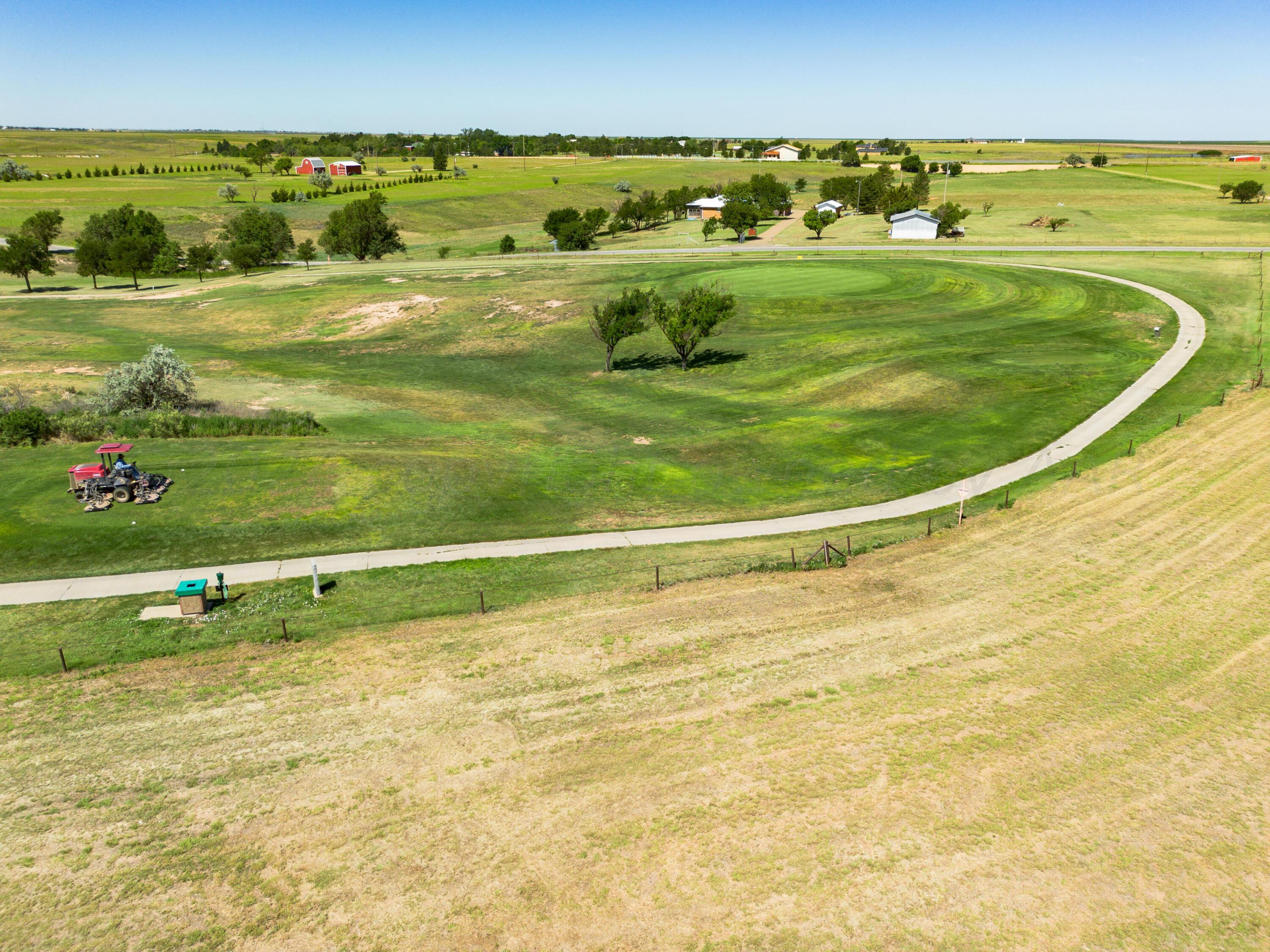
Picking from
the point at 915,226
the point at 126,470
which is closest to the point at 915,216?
the point at 915,226

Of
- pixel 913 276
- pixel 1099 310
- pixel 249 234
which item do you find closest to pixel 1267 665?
pixel 1099 310

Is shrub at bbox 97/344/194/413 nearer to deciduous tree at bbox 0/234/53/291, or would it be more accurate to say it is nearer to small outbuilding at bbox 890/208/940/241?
deciduous tree at bbox 0/234/53/291

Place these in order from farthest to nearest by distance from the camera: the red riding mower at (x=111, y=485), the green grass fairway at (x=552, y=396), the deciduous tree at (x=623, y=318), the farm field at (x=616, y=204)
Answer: the farm field at (x=616, y=204) → the deciduous tree at (x=623, y=318) → the green grass fairway at (x=552, y=396) → the red riding mower at (x=111, y=485)

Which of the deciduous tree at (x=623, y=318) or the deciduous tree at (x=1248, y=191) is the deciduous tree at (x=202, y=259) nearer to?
the deciduous tree at (x=623, y=318)

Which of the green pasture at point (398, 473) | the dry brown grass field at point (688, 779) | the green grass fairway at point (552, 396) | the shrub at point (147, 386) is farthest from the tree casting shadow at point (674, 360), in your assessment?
the dry brown grass field at point (688, 779)

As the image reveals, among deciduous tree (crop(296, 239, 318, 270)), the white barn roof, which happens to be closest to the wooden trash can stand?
deciduous tree (crop(296, 239, 318, 270))

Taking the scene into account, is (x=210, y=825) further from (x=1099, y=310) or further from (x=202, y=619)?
(x=1099, y=310)

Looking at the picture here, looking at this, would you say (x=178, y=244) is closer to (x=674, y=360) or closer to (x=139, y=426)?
(x=139, y=426)
